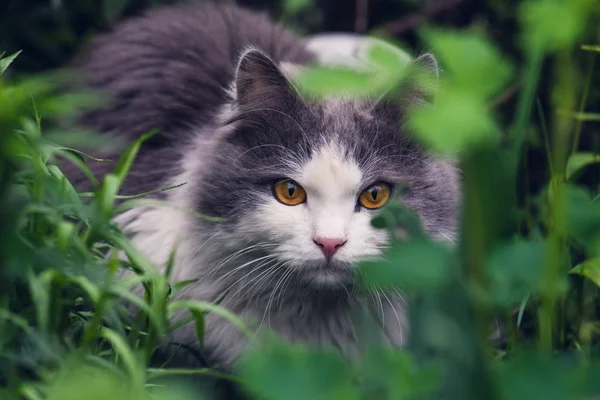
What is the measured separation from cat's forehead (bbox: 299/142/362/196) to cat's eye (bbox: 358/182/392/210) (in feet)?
0.16

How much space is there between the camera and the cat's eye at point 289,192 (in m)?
2.07

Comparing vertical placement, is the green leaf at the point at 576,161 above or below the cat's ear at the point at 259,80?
below

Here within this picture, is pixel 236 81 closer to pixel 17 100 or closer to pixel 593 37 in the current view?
pixel 17 100

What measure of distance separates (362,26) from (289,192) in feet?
6.60

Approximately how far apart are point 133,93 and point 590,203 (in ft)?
6.03

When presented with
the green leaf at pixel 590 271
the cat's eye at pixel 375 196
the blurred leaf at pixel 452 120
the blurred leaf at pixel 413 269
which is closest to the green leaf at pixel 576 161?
the green leaf at pixel 590 271

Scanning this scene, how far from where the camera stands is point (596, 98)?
3004mm

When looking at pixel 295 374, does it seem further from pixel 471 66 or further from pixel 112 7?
pixel 112 7

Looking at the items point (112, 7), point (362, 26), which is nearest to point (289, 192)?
point (112, 7)

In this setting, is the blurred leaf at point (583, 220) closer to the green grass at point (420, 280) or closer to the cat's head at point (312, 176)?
the green grass at point (420, 280)

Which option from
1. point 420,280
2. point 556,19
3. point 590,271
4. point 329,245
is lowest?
point 590,271

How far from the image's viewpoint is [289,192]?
82.2 inches

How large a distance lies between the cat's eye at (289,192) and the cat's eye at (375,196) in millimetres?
158

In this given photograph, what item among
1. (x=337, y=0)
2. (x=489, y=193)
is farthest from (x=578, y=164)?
(x=337, y=0)
